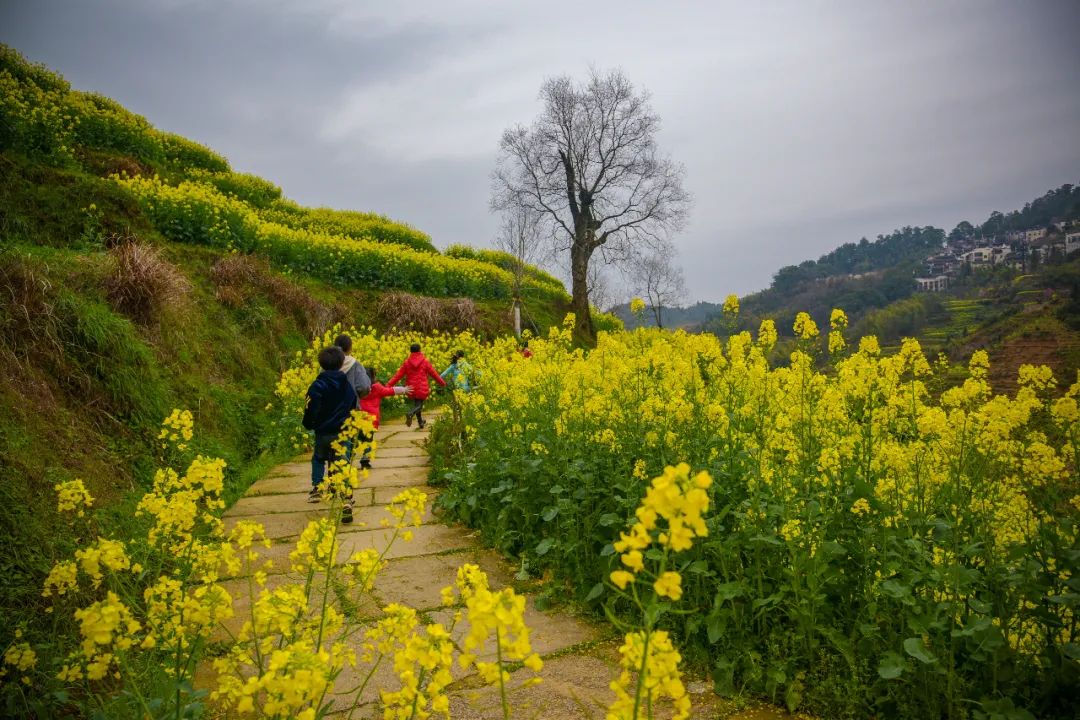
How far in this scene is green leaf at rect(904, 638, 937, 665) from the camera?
7.71 ft

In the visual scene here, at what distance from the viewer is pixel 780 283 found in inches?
1900

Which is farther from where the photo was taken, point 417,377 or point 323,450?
point 417,377

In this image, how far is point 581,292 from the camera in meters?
23.5

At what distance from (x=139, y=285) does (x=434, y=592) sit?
17.1 feet

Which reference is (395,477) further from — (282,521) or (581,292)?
(581,292)

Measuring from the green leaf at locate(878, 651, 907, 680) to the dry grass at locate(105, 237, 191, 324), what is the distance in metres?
7.36

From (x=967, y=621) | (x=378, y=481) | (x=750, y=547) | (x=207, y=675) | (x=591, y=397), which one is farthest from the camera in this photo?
(x=378, y=481)

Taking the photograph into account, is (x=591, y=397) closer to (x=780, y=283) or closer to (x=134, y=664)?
(x=134, y=664)

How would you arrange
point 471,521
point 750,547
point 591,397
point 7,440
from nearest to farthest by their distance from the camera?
point 750,547, point 7,440, point 591,397, point 471,521

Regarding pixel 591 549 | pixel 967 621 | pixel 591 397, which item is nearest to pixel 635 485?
pixel 591 549

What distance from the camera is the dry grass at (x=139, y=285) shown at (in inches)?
250

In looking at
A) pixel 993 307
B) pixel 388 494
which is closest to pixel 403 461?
pixel 388 494

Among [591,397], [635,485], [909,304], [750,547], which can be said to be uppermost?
[909,304]

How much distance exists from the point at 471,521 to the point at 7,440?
3.39 meters
